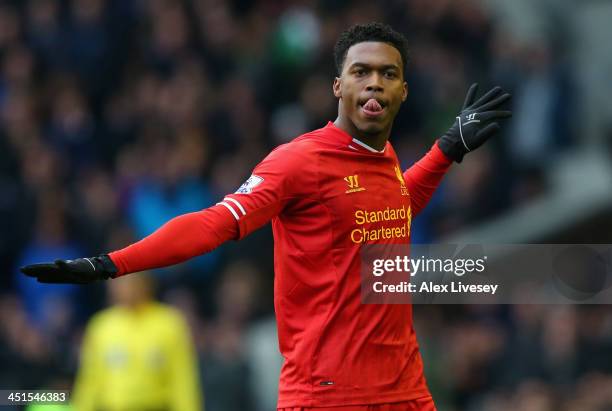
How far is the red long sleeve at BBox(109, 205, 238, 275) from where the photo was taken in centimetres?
506

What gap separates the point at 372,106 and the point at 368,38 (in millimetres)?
280

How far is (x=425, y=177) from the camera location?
628cm

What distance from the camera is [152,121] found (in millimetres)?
12922

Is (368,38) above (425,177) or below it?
above

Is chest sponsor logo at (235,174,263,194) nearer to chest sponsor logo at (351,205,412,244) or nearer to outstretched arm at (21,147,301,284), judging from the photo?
outstretched arm at (21,147,301,284)

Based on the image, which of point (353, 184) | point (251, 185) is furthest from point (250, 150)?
point (251, 185)

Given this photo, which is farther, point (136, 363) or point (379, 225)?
point (136, 363)

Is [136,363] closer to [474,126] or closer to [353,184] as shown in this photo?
[474,126]

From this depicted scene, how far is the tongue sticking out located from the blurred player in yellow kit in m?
4.13

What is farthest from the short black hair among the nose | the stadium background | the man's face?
the stadium background

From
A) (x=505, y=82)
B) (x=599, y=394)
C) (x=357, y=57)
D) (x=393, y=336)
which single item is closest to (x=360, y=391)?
(x=393, y=336)

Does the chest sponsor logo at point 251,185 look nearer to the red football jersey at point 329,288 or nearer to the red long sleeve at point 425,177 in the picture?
the red football jersey at point 329,288

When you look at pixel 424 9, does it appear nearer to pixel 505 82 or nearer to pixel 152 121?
pixel 505 82
